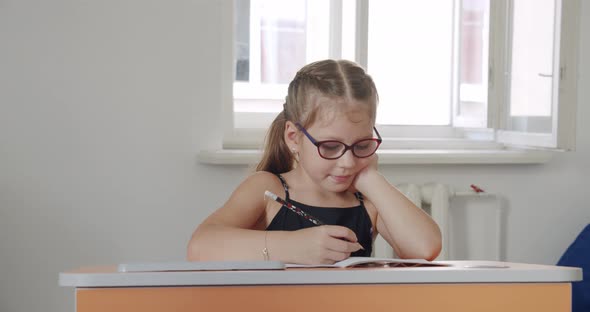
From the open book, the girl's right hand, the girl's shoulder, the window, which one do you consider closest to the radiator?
the window

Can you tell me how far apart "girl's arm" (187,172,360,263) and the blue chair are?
4.87ft

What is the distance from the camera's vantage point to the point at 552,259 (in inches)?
123

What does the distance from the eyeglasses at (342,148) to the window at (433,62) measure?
4.40ft

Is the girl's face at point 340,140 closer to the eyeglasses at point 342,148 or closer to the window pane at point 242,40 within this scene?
the eyeglasses at point 342,148

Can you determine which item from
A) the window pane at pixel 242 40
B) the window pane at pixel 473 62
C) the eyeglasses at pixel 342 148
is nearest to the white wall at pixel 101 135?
the window pane at pixel 242 40

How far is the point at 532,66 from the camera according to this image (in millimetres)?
2857

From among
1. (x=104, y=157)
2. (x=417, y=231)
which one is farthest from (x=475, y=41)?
(x=417, y=231)

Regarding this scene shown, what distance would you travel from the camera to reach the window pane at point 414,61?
11.2 ft

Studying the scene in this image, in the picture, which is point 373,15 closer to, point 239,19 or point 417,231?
point 239,19

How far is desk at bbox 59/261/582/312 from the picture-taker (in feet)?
3.12

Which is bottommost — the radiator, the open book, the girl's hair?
the radiator

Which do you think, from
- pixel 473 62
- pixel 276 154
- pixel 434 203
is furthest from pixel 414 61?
pixel 276 154

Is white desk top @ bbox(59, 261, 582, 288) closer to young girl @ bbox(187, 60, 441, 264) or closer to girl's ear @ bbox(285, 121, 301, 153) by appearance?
young girl @ bbox(187, 60, 441, 264)

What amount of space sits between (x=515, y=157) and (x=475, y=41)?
56cm
